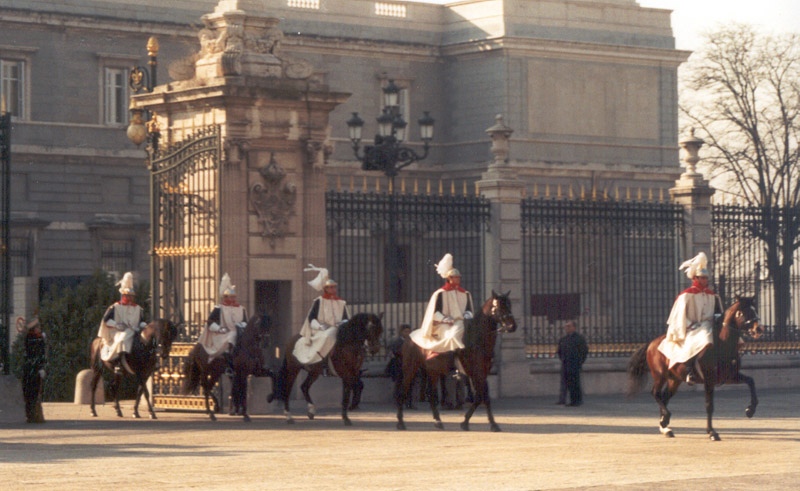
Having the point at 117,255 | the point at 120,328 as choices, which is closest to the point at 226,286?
the point at 120,328

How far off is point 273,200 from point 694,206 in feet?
26.6

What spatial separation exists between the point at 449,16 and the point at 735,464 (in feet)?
164

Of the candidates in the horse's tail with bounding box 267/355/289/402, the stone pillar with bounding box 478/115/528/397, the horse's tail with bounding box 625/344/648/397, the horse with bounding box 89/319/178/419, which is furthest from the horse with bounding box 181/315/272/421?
the stone pillar with bounding box 478/115/528/397

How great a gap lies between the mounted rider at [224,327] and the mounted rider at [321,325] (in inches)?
36.6

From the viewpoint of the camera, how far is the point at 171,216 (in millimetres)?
24125

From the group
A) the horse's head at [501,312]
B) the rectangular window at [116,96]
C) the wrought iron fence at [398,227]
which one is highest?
the rectangular window at [116,96]

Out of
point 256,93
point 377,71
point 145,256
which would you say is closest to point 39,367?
point 256,93

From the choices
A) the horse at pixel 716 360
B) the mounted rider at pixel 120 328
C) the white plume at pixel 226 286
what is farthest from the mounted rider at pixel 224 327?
the horse at pixel 716 360

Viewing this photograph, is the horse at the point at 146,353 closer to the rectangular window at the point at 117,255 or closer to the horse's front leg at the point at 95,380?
the horse's front leg at the point at 95,380

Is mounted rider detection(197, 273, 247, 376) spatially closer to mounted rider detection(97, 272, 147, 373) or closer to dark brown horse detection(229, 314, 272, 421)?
dark brown horse detection(229, 314, 272, 421)

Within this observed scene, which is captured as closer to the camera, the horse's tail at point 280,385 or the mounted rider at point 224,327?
the horse's tail at point 280,385

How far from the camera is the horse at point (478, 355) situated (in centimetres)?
2022

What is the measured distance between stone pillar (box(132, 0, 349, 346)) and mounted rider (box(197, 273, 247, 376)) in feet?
2.65

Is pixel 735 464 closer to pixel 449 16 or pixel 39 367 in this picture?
pixel 39 367
